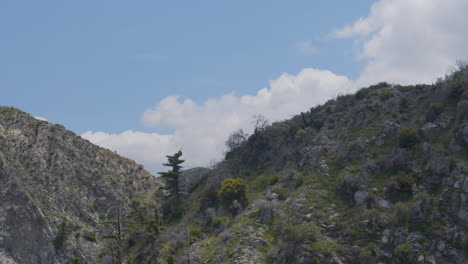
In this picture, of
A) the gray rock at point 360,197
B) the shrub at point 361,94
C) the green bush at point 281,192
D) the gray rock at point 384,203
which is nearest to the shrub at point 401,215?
the gray rock at point 384,203

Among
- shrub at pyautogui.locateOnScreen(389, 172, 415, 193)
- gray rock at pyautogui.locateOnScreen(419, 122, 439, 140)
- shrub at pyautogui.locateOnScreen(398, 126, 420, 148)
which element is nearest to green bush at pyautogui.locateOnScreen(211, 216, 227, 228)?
shrub at pyautogui.locateOnScreen(389, 172, 415, 193)

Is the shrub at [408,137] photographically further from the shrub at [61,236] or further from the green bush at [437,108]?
the shrub at [61,236]

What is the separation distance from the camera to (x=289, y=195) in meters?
31.8

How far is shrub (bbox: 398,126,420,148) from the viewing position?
99.9 ft

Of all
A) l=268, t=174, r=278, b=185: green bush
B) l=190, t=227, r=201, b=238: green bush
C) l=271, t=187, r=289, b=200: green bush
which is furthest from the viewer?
l=268, t=174, r=278, b=185: green bush

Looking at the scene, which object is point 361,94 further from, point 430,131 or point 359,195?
point 359,195

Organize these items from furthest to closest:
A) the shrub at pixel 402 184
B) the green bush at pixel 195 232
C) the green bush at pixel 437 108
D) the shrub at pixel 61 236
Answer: the shrub at pixel 61 236, the green bush at pixel 195 232, the green bush at pixel 437 108, the shrub at pixel 402 184

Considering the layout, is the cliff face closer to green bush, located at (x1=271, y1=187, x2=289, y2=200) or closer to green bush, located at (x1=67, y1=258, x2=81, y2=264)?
green bush, located at (x1=67, y1=258, x2=81, y2=264)

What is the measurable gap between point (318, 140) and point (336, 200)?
34.7 ft

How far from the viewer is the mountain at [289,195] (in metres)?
24.4

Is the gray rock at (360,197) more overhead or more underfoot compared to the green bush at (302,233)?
more overhead

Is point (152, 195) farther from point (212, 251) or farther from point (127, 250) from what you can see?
point (212, 251)

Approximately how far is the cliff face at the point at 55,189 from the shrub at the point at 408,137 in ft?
117

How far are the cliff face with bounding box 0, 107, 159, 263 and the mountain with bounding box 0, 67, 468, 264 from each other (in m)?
0.16
